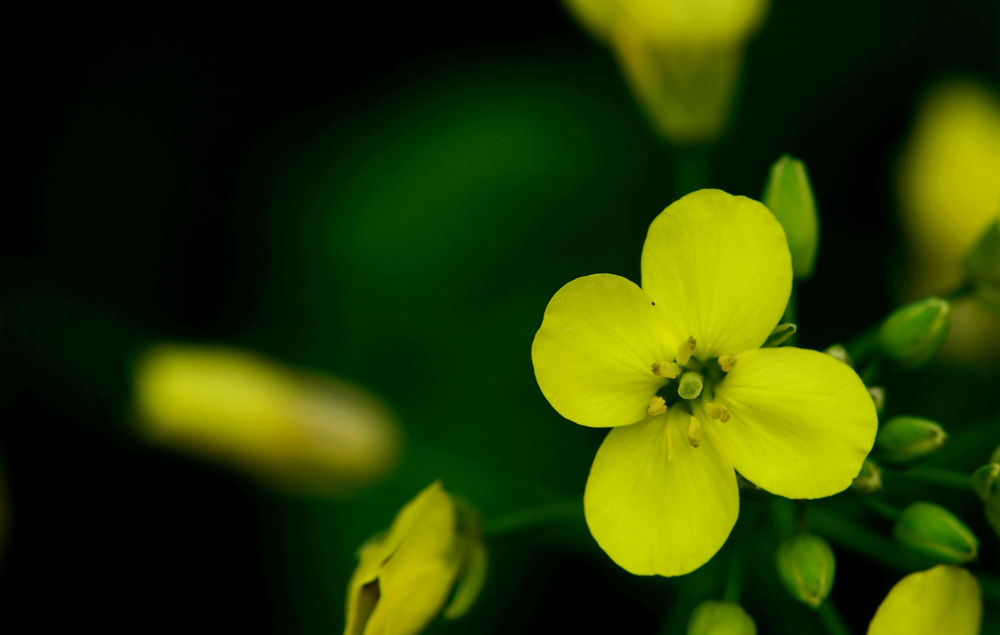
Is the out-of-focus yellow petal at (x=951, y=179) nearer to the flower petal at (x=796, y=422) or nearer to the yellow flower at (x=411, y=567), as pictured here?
the flower petal at (x=796, y=422)

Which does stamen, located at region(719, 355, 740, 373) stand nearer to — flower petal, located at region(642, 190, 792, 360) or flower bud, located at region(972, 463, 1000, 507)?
flower petal, located at region(642, 190, 792, 360)

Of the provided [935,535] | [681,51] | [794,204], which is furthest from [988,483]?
[681,51]

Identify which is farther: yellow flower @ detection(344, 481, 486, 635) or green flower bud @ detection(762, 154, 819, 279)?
green flower bud @ detection(762, 154, 819, 279)

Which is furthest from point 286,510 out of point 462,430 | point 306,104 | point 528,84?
point 528,84

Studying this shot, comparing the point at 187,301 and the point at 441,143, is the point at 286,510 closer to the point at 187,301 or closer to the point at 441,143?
the point at 187,301

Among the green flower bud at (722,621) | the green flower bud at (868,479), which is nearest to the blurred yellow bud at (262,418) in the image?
the green flower bud at (722,621)

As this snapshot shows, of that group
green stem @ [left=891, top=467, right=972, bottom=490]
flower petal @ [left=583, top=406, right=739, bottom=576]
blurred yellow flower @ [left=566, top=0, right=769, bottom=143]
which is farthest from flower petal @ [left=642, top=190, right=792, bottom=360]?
blurred yellow flower @ [left=566, top=0, right=769, bottom=143]
